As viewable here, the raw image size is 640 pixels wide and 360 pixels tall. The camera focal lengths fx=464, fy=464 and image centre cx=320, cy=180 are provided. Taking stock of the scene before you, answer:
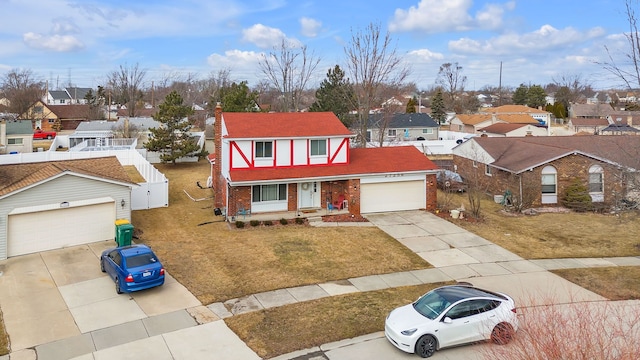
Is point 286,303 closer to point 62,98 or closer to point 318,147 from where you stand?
point 318,147

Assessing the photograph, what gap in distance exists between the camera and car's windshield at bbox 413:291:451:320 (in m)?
12.0

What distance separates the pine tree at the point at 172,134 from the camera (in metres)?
41.9

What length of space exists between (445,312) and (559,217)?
781 inches

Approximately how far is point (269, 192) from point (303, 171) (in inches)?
89.5

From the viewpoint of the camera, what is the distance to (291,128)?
2750 centimetres

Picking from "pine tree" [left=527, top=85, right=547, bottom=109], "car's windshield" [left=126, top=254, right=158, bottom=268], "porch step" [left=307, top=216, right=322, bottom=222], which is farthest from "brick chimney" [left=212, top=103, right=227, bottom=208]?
"pine tree" [left=527, top=85, right=547, bottom=109]

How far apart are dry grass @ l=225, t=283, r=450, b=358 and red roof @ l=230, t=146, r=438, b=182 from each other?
36.8 feet

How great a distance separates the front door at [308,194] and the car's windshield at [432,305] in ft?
48.0

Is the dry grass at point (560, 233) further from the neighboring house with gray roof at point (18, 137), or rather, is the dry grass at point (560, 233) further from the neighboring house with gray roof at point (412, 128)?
the neighboring house with gray roof at point (18, 137)

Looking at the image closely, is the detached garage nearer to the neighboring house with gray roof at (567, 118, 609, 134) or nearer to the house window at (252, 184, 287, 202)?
the house window at (252, 184, 287, 202)

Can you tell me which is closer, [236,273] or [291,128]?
[236,273]

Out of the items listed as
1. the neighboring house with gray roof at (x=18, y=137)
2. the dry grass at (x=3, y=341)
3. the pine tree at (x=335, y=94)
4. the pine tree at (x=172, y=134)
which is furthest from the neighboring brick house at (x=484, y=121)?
the dry grass at (x=3, y=341)

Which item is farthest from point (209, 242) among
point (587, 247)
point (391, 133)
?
point (391, 133)

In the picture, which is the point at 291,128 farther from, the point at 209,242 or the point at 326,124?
the point at 209,242
